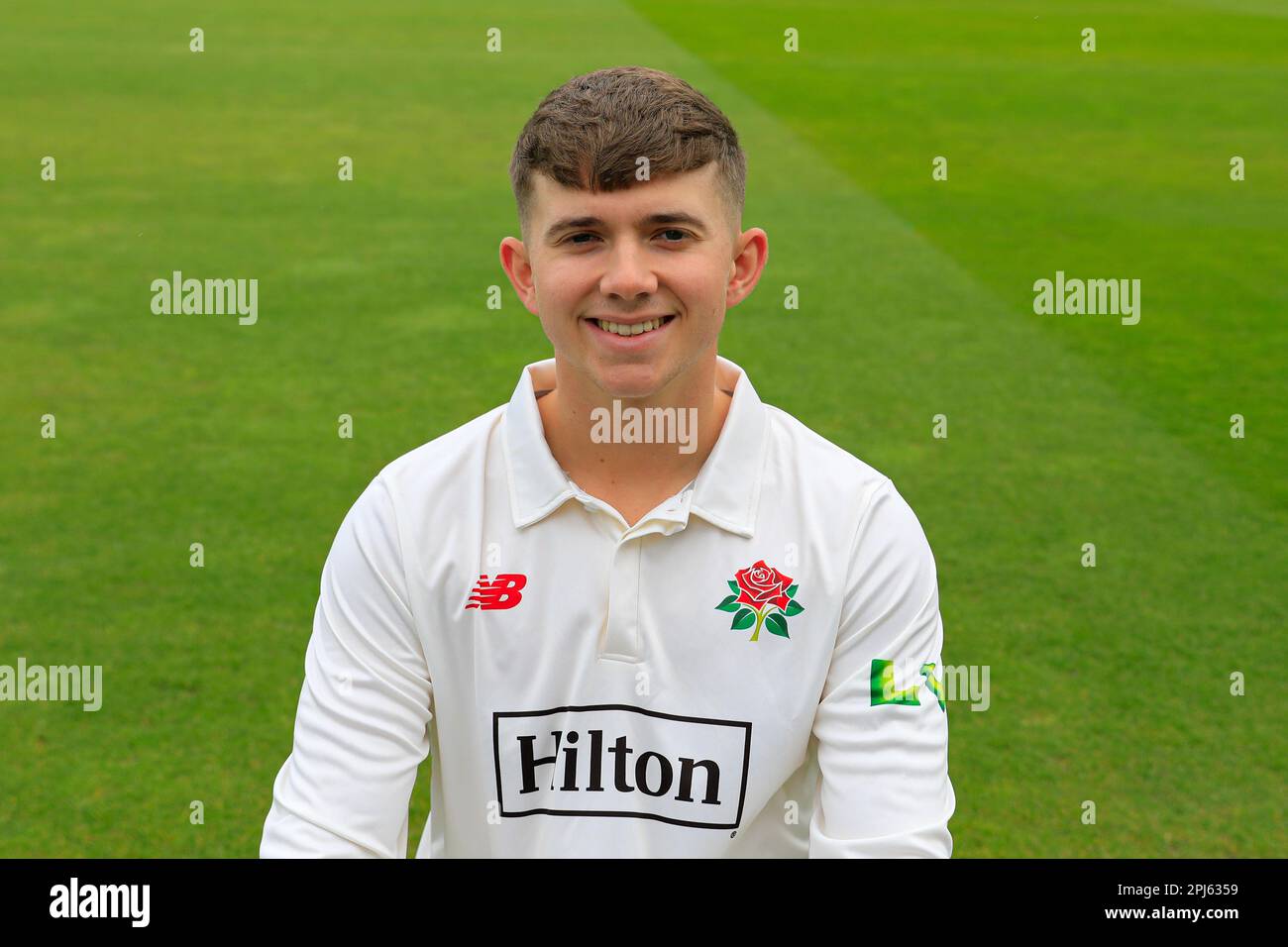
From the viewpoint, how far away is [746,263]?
2.38 m

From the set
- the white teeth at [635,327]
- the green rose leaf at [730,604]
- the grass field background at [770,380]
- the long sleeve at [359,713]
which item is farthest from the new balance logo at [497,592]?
the grass field background at [770,380]

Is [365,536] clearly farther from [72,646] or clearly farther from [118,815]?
[72,646]

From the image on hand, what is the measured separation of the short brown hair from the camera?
212 centimetres

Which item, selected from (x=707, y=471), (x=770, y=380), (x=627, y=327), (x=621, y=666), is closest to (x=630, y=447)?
(x=707, y=471)

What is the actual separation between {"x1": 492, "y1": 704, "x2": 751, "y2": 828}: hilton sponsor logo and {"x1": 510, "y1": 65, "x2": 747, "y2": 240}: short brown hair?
752mm

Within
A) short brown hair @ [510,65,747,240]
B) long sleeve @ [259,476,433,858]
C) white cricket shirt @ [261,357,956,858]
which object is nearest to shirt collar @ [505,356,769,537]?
white cricket shirt @ [261,357,956,858]

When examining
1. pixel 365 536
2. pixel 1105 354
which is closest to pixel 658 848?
pixel 365 536

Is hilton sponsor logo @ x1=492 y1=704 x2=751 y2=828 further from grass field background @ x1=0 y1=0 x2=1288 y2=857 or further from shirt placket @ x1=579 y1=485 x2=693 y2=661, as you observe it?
Answer: grass field background @ x1=0 y1=0 x2=1288 y2=857

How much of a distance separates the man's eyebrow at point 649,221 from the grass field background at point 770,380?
8.17ft

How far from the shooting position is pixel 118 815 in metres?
4.15

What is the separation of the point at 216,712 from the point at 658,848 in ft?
9.08

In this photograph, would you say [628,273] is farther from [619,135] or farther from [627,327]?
[619,135]

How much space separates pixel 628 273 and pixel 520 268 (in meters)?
0.29
